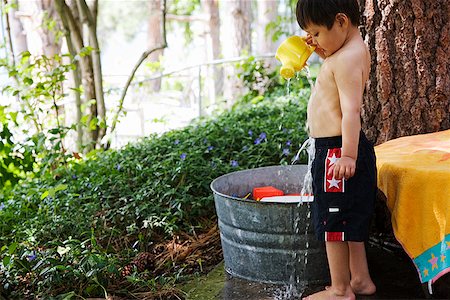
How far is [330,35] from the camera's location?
248cm

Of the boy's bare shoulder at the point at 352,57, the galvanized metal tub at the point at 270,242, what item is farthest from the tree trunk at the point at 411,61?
the galvanized metal tub at the point at 270,242

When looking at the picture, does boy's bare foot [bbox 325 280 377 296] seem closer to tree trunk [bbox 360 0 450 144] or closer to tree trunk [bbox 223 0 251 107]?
tree trunk [bbox 360 0 450 144]

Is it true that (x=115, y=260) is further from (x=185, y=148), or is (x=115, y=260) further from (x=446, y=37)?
(x=446, y=37)

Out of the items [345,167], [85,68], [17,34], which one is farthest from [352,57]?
[17,34]

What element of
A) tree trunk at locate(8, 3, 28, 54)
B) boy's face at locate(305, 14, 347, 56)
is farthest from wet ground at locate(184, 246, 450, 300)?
tree trunk at locate(8, 3, 28, 54)

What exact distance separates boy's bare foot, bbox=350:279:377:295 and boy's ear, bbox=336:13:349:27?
3.54ft

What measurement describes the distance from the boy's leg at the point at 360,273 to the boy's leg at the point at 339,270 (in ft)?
0.21

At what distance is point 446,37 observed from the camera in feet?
10.3

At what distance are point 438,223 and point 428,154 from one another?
385 mm

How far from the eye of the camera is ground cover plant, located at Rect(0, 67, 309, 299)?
3002 millimetres

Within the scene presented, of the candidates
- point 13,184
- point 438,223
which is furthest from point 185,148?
point 438,223

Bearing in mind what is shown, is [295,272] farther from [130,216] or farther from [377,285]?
[130,216]

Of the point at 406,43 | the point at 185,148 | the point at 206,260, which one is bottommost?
the point at 206,260

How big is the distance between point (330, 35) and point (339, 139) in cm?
42
